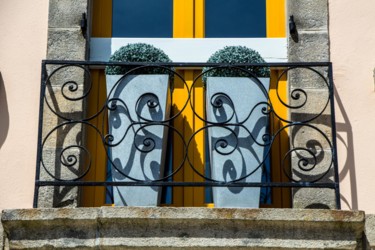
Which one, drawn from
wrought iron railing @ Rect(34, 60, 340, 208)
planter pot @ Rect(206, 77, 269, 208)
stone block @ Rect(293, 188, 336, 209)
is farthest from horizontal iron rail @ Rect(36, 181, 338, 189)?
stone block @ Rect(293, 188, 336, 209)

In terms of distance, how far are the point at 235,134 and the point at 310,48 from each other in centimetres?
84

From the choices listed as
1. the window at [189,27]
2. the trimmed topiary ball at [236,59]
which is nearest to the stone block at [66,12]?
the window at [189,27]

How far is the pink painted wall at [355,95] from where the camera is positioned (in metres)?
6.68

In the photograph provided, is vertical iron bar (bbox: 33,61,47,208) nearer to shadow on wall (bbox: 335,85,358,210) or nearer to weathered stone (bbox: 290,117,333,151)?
weathered stone (bbox: 290,117,333,151)

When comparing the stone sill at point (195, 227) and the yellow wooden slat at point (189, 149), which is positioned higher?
the yellow wooden slat at point (189, 149)

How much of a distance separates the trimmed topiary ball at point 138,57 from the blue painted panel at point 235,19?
1.95 ft

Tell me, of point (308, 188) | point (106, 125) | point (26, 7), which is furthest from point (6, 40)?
point (308, 188)

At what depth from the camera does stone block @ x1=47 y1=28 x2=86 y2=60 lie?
693 cm

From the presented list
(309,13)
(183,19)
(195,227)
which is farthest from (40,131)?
(309,13)

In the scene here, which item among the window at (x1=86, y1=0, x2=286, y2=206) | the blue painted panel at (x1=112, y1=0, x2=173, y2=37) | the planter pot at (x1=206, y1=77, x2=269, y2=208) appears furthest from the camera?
the blue painted panel at (x1=112, y1=0, x2=173, y2=37)

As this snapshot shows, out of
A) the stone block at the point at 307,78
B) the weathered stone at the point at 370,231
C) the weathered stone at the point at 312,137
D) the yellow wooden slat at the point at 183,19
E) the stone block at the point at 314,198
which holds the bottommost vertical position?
the weathered stone at the point at 370,231

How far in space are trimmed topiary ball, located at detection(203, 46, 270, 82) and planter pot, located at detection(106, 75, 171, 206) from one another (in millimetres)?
329

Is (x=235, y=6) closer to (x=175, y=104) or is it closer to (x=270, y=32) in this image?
(x=270, y=32)

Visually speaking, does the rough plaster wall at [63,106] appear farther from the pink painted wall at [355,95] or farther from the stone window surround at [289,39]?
the pink painted wall at [355,95]
